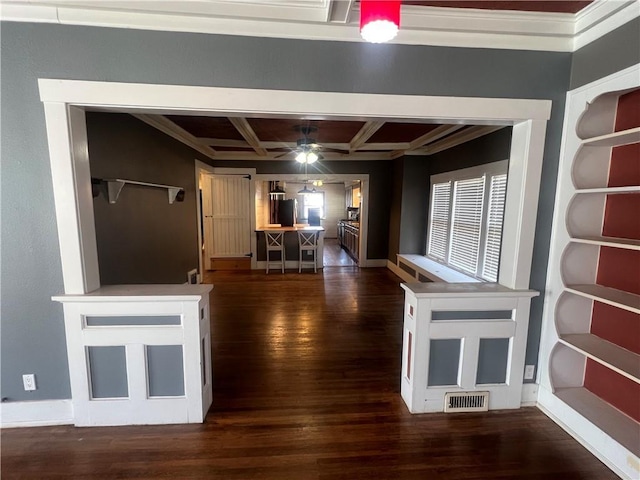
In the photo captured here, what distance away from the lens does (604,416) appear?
1.80 metres

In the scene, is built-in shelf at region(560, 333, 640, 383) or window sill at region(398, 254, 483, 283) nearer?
built-in shelf at region(560, 333, 640, 383)

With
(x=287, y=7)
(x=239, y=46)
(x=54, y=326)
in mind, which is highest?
(x=287, y=7)

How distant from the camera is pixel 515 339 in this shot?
6.82ft

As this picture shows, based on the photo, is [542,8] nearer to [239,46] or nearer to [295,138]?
[239,46]

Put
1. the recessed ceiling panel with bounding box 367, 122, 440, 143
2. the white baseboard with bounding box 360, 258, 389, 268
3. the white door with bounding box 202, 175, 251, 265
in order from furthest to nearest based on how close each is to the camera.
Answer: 1. the white baseboard with bounding box 360, 258, 389, 268
2. the white door with bounding box 202, 175, 251, 265
3. the recessed ceiling panel with bounding box 367, 122, 440, 143

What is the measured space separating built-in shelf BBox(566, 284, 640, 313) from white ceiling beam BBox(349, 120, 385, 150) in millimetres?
2315

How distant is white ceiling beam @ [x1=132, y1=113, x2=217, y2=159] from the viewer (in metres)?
3.30

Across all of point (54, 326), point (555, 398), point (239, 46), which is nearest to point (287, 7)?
point (239, 46)

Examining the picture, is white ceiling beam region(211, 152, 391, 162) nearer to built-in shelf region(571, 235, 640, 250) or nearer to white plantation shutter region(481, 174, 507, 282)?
white plantation shutter region(481, 174, 507, 282)

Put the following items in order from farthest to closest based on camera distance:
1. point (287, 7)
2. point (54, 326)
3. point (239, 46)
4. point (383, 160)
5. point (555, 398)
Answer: point (383, 160) < point (555, 398) < point (54, 326) < point (239, 46) < point (287, 7)

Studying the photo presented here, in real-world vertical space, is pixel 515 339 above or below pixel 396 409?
above

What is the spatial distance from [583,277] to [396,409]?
5.09 ft

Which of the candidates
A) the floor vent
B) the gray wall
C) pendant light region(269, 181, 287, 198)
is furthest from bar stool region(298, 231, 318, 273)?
the gray wall

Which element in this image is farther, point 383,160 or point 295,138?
point 383,160
